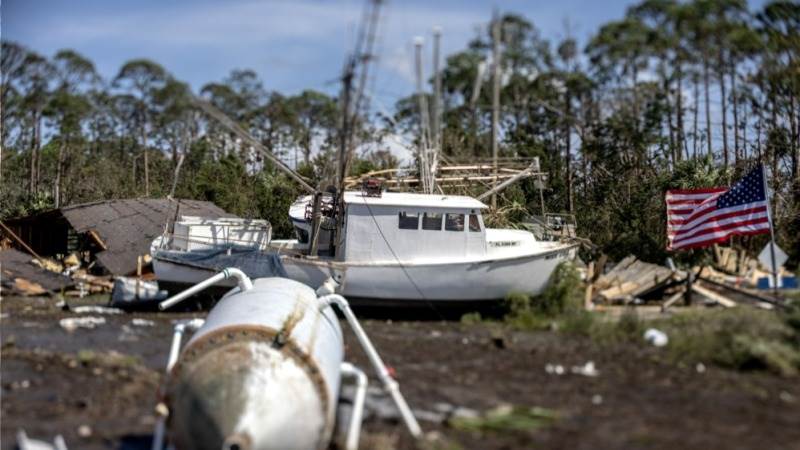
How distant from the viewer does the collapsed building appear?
2323cm

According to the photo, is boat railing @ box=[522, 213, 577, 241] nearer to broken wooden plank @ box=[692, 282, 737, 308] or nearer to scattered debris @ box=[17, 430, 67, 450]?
broken wooden plank @ box=[692, 282, 737, 308]

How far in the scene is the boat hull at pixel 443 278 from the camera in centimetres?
1741

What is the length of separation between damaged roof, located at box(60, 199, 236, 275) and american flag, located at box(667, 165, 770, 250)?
11.8m

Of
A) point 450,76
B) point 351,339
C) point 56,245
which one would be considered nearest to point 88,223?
point 56,245

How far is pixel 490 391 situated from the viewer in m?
10.6

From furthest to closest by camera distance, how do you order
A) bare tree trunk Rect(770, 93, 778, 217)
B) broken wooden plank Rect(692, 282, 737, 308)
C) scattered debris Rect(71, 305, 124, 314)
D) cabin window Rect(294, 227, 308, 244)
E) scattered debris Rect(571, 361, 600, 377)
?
cabin window Rect(294, 227, 308, 244), bare tree trunk Rect(770, 93, 778, 217), scattered debris Rect(71, 305, 124, 314), broken wooden plank Rect(692, 282, 737, 308), scattered debris Rect(571, 361, 600, 377)

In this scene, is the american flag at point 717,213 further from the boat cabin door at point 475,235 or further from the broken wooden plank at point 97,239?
the broken wooden plank at point 97,239

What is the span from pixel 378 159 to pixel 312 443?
29361 mm

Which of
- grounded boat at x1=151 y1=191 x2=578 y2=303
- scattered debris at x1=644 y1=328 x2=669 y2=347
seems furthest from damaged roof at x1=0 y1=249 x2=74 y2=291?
scattered debris at x1=644 y1=328 x2=669 y2=347

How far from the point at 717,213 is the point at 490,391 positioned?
8.53 metres

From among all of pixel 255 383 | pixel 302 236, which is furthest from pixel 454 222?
pixel 255 383

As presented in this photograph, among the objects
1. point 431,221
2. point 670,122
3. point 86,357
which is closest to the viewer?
point 86,357

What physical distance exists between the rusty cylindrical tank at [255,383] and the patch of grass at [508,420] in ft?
4.57

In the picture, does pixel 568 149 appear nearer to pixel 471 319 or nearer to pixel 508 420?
pixel 471 319
